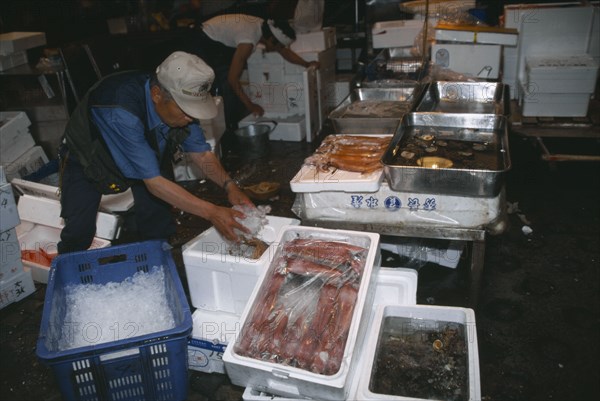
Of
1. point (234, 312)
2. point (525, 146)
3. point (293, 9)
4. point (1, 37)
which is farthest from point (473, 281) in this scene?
point (1, 37)

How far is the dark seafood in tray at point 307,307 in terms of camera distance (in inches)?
85.7

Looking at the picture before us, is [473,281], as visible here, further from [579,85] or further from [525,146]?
[525,146]

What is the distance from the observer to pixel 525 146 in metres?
6.30

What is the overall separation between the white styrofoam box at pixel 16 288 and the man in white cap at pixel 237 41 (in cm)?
349

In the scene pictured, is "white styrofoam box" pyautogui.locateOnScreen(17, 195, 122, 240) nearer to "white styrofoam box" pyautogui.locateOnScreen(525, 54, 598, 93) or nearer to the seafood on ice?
the seafood on ice

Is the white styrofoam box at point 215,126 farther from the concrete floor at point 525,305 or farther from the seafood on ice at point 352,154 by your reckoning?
the seafood on ice at point 352,154

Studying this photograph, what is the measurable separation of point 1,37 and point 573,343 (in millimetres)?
7390

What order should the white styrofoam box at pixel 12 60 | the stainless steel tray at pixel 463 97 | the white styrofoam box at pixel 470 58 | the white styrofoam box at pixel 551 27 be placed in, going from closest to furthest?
the stainless steel tray at pixel 463 97, the white styrofoam box at pixel 470 58, the white styrofoam box at pixel 551 27, the white styrofoam box at pixel 12 60

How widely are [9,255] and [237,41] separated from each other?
3.77 metres

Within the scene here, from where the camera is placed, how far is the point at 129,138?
272 centimetres

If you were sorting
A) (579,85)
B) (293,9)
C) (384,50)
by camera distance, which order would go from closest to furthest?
(579,85), (384,50), (293,9)

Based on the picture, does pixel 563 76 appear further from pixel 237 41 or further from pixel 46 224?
pixel 46 224

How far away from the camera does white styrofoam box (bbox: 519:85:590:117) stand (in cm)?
507

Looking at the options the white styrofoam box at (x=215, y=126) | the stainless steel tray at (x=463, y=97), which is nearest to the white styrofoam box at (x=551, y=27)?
the stainless steel tray at (x=463, y=97)
